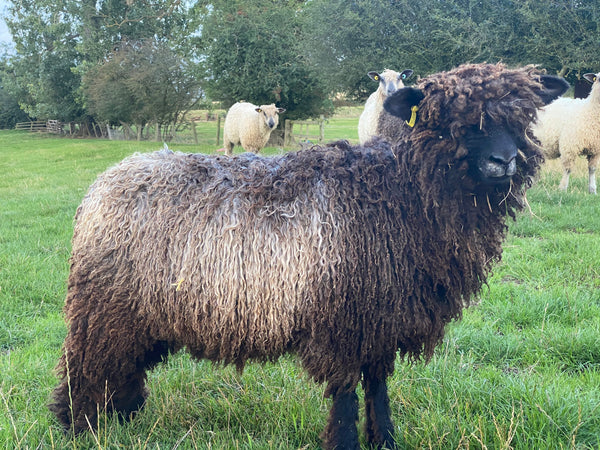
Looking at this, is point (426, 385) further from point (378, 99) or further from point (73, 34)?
point (73, 34)

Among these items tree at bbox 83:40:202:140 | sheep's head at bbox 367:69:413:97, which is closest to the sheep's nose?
sheep's head at bbox 367:69:413:97

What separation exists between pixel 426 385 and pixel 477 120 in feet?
6.45

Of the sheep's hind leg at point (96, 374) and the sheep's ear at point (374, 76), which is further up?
the sheep's ear at point (374, 76)

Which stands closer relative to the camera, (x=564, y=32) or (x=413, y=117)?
(x=413, y=117)

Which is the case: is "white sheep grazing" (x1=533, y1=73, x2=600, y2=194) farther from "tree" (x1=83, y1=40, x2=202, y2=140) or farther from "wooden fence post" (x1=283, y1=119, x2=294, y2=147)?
"tree" (x1=83, y1=40, x2=202, y2=140)

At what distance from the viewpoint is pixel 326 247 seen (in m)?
2.62

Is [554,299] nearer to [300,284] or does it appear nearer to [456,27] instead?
[300,284]

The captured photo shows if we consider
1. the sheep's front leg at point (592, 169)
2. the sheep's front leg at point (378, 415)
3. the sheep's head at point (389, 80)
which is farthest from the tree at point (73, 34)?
the sheep's front leg at point (378, 415)

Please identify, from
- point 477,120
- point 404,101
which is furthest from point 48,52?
point 477,120

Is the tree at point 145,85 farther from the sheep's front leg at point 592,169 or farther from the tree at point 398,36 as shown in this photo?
the sheep's front leg at point 592,169

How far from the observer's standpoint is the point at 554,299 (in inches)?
178

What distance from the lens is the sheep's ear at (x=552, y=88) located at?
2.68 m

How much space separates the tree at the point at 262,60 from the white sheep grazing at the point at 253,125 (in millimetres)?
8282

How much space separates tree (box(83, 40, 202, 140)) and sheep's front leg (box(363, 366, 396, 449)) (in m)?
27.4
